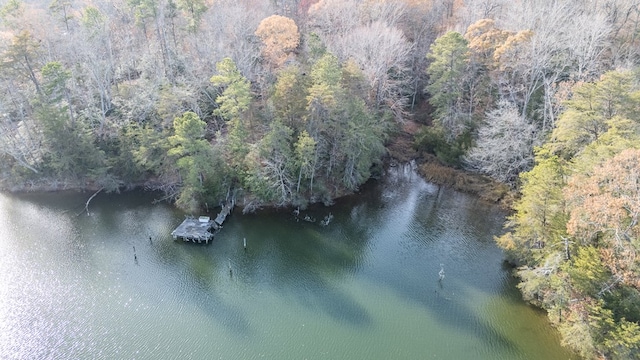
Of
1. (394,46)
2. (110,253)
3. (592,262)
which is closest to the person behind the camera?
(592,262)

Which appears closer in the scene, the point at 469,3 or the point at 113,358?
the point at 113,358

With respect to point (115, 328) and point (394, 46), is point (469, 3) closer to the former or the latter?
point (394, 46)

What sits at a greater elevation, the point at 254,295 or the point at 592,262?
the point at 592,262

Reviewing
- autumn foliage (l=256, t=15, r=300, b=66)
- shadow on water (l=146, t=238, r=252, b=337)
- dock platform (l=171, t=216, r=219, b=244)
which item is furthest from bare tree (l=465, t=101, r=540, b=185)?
shadow on water (l=146, t=238, r=252, b=337)

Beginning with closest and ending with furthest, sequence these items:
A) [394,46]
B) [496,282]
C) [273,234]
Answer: [496,282] < [273,234] < [394,46]

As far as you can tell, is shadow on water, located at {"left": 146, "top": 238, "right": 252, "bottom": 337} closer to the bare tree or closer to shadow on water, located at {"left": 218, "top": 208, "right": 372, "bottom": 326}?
shadow on water, located at {"left": 218, "top": 208, "right": 372, "bottom": 326}

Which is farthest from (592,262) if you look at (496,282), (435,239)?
(435,239)

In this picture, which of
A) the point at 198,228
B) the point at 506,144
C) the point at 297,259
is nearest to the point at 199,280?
the point at 198,228

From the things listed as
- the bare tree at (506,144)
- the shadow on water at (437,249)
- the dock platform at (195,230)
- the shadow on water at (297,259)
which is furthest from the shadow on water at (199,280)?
the bare tree at (506,144)
